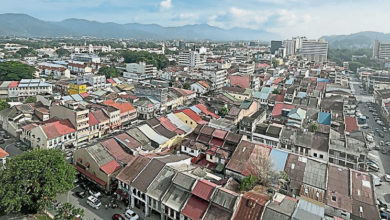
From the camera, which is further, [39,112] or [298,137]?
[39,112]

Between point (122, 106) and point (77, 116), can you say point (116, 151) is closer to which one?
point (77, 116)

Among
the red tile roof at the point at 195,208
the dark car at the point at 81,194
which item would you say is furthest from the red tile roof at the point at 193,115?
the red tile roof at the point at 195,208

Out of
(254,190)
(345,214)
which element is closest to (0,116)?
(254,190)

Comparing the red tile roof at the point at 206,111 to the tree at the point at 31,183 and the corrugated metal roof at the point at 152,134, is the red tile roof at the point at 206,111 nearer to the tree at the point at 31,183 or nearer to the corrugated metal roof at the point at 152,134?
the corrugated metal roof at the point at 152,134

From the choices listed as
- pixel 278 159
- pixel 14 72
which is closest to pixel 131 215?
pixel 278 159

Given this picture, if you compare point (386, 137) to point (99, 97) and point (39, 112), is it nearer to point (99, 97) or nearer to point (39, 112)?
point (99, 97)

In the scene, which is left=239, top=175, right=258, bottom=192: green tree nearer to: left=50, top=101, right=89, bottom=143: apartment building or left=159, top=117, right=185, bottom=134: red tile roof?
left=159, top=117, right=185, bottom=134: red tile roof

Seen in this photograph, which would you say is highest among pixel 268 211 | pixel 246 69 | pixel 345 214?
pixel 246 69

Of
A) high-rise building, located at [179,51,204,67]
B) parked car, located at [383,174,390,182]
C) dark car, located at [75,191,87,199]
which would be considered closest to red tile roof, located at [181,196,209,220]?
dark car, located at [75,191,87,199]
